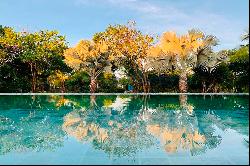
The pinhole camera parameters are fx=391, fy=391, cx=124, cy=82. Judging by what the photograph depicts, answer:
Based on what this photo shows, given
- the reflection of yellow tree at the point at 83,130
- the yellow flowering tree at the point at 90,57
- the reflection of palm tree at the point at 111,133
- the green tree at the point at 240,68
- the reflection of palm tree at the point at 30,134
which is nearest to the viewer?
the reflection of palm tree at the point at 111,133

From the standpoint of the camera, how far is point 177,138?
288 inches

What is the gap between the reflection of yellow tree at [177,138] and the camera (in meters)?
6.41

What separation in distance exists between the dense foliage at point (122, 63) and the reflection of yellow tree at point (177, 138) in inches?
711

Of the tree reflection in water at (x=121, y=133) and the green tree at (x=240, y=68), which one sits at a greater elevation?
the green tree at (x=240, y=68)

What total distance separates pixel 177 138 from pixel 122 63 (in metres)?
22.0

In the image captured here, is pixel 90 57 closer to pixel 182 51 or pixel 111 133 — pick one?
pixel 182 51

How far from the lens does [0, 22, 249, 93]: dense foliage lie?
2627 centimetres

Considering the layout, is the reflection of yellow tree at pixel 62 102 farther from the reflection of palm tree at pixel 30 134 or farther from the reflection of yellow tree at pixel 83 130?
the reflection of yellow tree at pixel 83 130

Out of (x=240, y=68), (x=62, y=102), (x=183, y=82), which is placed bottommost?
(x=62, y=102)

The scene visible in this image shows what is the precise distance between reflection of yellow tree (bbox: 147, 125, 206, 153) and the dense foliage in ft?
59.3

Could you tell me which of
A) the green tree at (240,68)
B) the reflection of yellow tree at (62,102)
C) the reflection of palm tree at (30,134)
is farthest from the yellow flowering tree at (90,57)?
the reflection of palm tree at (30,134)

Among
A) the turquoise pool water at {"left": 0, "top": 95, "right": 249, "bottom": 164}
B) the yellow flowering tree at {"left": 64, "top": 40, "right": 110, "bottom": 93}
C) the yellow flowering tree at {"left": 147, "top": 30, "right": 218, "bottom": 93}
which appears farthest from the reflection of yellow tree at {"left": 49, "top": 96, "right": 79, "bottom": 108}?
the yellow flowering tree at {"left": 147, "top": 30, "right": 218, "bottom": 93}

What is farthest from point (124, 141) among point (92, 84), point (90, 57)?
point (92, 84)

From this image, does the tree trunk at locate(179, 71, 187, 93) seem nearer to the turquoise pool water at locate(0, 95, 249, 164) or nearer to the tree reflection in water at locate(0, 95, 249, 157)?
the tree reflection in water at locate(0, 95, 249, 157)
